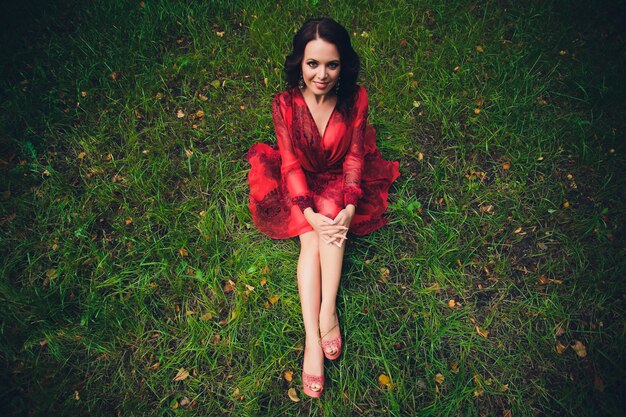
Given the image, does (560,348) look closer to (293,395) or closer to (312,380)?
(312,380)

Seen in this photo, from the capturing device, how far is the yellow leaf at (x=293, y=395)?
272 cm

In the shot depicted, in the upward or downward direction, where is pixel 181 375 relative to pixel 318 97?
downward

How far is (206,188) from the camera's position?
3.41 m

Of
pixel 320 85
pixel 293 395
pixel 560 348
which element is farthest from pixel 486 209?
pixel 293 395

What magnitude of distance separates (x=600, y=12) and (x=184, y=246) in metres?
5.25

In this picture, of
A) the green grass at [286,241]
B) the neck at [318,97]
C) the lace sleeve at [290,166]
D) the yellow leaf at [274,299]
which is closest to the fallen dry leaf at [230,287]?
the green grass at [286,241]

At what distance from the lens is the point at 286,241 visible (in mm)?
3213

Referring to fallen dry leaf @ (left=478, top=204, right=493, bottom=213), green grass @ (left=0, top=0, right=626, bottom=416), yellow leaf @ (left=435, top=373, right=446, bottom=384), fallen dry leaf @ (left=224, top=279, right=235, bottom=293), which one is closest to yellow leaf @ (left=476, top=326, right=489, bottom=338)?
green grass @ (left=0, top=0, right=626, bottom=416)

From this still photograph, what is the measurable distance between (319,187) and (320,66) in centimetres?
104

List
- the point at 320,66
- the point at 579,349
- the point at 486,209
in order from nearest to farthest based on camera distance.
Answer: the point at 320,66 < the point at 579,349 < the point at 486,209

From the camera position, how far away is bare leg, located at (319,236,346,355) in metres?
2.71

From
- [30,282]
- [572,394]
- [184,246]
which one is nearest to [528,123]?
[572,394]

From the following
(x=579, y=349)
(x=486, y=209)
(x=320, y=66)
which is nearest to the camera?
(x=320, y=66)

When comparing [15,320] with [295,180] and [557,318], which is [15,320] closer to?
[295,180]
